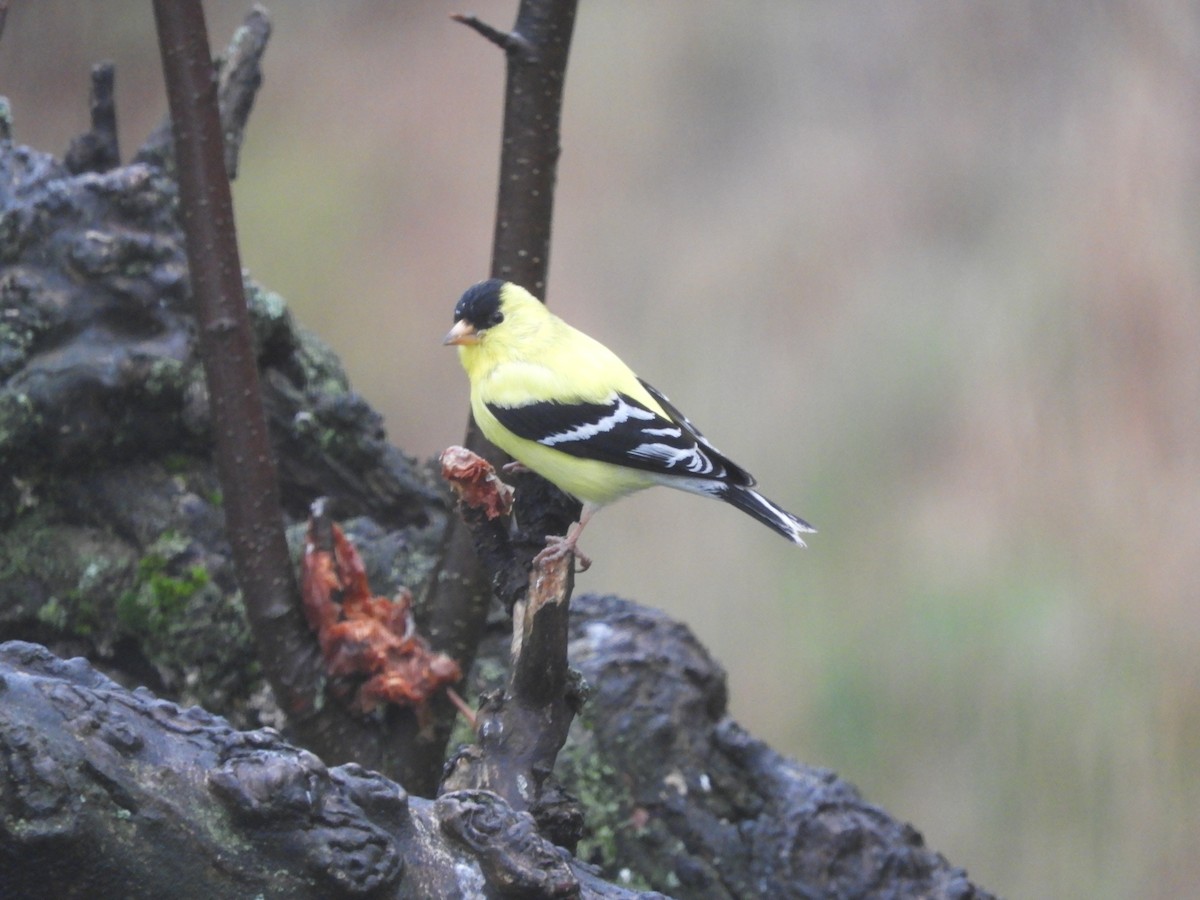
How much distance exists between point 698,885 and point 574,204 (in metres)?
2.07

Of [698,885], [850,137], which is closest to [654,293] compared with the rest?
[850,137]

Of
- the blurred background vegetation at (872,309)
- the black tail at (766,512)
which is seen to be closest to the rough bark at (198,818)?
the black tail at (766,512)

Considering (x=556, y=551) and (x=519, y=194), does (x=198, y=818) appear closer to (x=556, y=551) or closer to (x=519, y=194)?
(x=556, y=551)

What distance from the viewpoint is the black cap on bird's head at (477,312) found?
1.83m

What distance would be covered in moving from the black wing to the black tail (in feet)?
0.07

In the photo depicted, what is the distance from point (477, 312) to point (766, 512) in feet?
1.76

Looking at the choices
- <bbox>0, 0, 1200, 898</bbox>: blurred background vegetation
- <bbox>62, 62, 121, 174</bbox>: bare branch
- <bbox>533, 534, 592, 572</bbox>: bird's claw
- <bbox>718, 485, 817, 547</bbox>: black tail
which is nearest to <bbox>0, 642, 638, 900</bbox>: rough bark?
<bbox>533, 534, 592, 572</bbox>: bird's claw

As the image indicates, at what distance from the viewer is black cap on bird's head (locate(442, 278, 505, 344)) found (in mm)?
1830

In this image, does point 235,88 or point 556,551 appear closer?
point 556,551

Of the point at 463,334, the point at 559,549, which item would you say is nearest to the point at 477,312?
the point at 463,334

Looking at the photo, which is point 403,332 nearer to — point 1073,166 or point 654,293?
point 654,293

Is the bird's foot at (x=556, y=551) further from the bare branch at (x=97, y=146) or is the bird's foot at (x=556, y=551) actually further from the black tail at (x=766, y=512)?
the bare branch at (x=97, y=146)

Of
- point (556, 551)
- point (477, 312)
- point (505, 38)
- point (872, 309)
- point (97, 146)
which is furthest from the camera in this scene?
point (872, 309)

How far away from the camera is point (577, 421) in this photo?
1.78m
